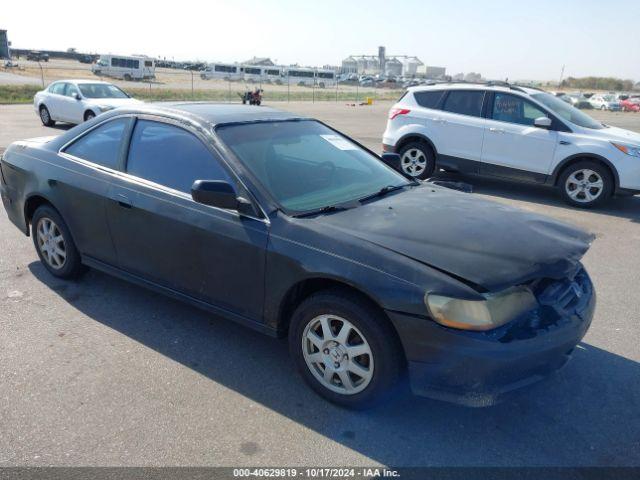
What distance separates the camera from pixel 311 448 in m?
2.70

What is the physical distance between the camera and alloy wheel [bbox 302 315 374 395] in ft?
9.41

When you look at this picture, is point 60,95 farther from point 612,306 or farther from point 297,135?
point 612,306

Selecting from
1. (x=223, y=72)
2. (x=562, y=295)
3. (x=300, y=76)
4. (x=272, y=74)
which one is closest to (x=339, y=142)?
(x=562, y=295)

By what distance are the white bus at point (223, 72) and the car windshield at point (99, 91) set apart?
63622 millimetres

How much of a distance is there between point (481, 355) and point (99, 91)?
15470 mm

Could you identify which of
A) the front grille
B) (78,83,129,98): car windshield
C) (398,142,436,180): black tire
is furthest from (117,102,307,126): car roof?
(78,83,129,98): car windshield

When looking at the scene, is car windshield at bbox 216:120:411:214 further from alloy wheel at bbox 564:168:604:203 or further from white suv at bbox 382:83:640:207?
alloy wheel at bbox 564:168:604:203

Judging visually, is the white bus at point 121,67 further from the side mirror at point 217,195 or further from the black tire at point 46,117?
the side mirror at point 217,195

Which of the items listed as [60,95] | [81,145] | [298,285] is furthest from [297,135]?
[60,95]

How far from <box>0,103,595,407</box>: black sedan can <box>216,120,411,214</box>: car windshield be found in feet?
0.05

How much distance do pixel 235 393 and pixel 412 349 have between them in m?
1.16

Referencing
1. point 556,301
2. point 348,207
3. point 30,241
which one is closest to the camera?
point 556,301

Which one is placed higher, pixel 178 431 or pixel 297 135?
pixel 297 135

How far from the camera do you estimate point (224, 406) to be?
3021 millimetres
